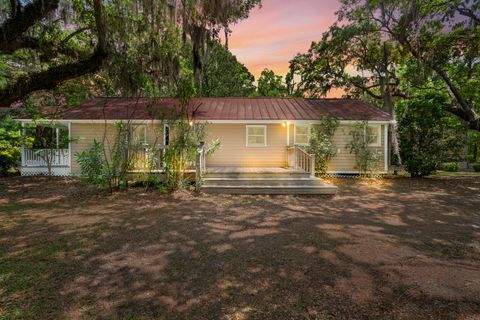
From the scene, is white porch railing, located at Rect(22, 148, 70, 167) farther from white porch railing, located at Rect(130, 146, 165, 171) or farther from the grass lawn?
the grass lawn

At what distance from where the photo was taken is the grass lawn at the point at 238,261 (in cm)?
277

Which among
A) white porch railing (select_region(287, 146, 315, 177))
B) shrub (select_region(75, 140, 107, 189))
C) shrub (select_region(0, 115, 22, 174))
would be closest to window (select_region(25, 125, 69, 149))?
shrub (select_region(0, 115, 22, 174))

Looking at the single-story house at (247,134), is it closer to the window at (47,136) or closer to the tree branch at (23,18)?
the window at (47,136)

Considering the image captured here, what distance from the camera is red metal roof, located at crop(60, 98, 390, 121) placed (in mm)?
13312

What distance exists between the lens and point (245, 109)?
1460cm

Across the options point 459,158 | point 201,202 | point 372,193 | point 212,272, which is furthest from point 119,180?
point 459,158

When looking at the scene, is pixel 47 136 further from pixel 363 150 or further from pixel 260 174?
pixel 363 150

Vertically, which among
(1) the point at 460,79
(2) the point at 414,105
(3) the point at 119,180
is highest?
(1) the point at 460,79

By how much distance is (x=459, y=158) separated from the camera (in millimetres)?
12273

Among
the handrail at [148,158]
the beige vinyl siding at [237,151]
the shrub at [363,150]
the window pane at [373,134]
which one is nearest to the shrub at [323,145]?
the shrub at [363,150]

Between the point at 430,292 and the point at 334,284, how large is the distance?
1.03m

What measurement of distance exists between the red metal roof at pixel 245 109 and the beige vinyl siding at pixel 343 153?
2.14 ft

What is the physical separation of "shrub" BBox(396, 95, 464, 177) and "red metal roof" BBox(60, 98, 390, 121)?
3.99 feet

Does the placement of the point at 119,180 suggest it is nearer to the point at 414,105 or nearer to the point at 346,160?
the point at 346,160
